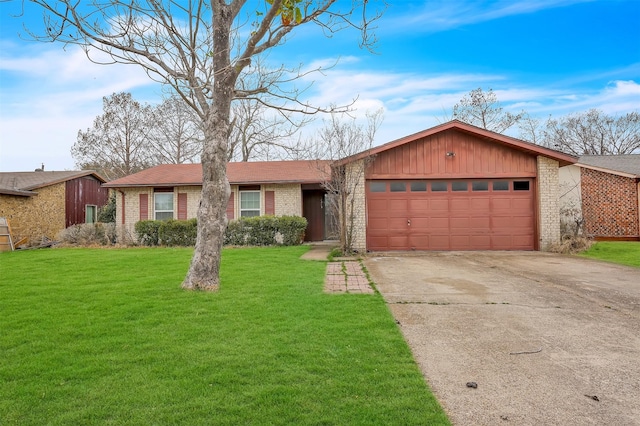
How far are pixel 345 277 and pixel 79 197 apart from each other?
18.7 metres

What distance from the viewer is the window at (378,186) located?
13.0 m

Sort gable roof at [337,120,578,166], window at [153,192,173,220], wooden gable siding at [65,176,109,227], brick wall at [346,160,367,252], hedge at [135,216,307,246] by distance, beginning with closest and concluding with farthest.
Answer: gable roof at [337,120,578,166]
brick wall at [346,160,367,252]
hedge at [135,216,307,246]
window at [153,192,173,220]
wooden gable siding at [65,176,109,227]

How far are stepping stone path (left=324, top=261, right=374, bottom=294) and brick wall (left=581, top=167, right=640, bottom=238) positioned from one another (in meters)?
11.5

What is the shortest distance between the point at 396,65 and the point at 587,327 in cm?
1158

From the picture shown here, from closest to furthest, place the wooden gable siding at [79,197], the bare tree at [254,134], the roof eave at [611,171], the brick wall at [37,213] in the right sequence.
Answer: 1. the roof eave at [611,171]
2. the brick wall at [37,213]
3. the wooden gable siding at [79,197]
4. the bare tree at [254,134]

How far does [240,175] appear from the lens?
1733 centimetres

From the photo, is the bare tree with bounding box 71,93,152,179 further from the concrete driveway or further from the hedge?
the concrete driveway

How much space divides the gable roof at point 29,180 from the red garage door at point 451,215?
49.1 ft

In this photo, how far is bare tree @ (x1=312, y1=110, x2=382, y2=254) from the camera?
11891 mm

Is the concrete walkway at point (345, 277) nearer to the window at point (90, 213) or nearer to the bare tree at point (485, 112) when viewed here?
the window at point (90, 213)

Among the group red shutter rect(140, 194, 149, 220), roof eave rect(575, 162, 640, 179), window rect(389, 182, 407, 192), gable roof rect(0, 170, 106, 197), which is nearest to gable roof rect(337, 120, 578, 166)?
window rect(389, 182, 407, 192)

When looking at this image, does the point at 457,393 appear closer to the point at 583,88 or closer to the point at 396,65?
the point at 396,65

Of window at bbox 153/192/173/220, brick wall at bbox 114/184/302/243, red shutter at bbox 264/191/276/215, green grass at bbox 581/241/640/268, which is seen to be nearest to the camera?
green grass at bbox 581/241/640/268

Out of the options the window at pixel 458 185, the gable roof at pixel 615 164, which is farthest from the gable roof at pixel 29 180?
the gable roof at pixel 615 164
